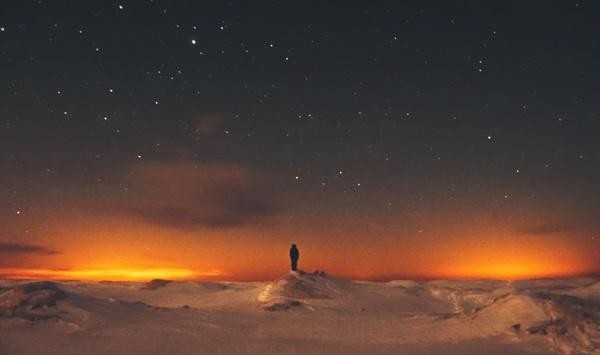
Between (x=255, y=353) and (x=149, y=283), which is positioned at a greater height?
(x=149, y=283)

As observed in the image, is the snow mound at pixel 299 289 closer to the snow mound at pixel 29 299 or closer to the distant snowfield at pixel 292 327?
the distant snowfield at pixel 292 327

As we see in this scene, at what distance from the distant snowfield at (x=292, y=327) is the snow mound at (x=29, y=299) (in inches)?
1.3

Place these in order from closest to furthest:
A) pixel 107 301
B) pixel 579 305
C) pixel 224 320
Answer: pixel 579 305
pixel 224 320
pixel 107 301

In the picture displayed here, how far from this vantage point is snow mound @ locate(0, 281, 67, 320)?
64.6 ft

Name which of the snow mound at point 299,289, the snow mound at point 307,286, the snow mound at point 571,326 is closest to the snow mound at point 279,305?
the snow mound at point 299,289

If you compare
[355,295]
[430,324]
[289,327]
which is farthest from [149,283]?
[430,324]

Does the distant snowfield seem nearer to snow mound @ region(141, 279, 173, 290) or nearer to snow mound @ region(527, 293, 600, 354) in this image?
snow mound @ region(527, 293, 600, 354)

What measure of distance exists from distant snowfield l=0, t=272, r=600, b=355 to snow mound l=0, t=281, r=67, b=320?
33mm

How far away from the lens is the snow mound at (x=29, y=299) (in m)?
19.7

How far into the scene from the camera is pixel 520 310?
20359 mm

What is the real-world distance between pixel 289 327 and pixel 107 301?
7.74m

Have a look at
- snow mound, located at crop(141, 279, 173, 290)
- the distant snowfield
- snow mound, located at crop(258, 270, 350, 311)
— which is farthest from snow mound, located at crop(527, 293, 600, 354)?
snow mound, located at crop(141, 279, 173, 290)

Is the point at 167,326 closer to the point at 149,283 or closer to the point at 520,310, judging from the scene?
the point at 520,310

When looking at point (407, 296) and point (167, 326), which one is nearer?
point (167, 326)
